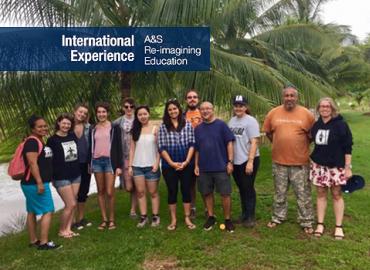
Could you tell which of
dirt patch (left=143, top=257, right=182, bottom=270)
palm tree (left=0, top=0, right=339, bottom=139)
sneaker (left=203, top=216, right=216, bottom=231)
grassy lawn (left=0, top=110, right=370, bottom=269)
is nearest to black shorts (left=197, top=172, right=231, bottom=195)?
sneaker (left=203, top=216, right=216, bottom=231)

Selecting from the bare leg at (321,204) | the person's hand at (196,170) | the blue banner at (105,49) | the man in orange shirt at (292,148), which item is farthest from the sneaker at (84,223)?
the bare leg at (321,204)

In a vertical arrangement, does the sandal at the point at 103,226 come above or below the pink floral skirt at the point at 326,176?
below

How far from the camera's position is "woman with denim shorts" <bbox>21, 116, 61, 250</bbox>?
457cm

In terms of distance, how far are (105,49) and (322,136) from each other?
3955mm

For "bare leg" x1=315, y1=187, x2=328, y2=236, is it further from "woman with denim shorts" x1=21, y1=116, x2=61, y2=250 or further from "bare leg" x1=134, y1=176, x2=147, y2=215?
"woman with denim shorts" x1=21, y1=116, x2=61, y2=250

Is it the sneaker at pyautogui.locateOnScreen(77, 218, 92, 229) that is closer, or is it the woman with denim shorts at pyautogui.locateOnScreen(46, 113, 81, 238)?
the woman with denim shorts at pyautogui.locateOnScreen(46, 113, 81, 238)

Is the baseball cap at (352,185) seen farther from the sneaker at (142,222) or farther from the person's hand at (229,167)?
the sneaker at (142,222)

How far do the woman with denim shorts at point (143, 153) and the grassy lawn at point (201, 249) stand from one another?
0.63m

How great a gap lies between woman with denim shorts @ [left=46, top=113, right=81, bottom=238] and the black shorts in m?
1.44

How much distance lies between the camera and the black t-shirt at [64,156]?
4.87 meters

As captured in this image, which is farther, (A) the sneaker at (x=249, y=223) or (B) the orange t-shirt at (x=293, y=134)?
(A) the sneaker at (x=249, y=223)

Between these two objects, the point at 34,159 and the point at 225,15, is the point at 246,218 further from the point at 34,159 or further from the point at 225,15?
the point at 225,15

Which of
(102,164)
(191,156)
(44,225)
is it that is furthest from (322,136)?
(44,225)

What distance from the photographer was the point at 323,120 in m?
4.68
